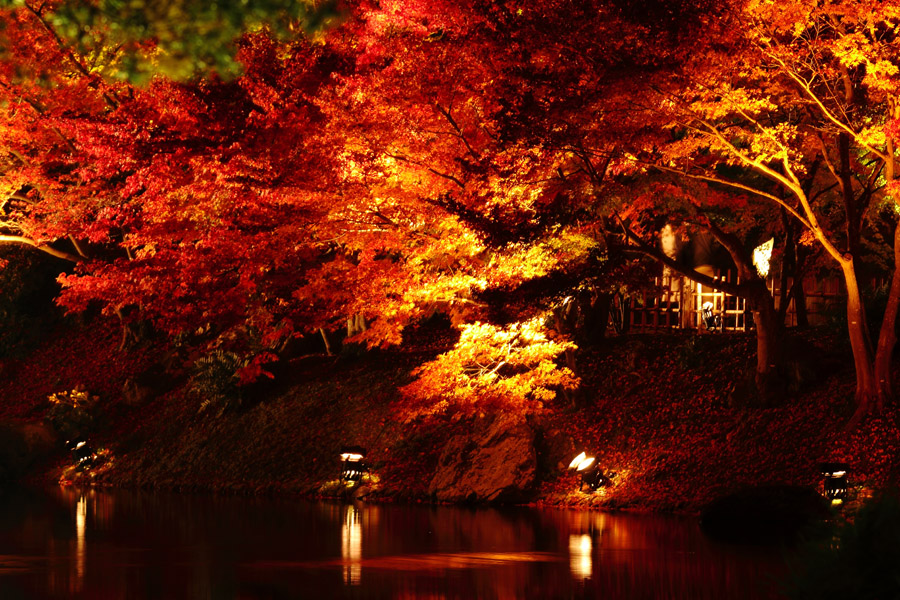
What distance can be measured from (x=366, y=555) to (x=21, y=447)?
16376mm

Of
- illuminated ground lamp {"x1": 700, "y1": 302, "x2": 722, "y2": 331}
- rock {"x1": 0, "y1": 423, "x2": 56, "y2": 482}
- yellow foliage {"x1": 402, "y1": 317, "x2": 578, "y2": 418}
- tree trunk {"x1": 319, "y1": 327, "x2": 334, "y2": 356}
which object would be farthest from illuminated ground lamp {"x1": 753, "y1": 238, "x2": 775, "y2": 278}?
rock {"x1": 0, "y1": 423, "x2": 56, "y2": 482}

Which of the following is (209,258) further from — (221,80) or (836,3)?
(836,3)

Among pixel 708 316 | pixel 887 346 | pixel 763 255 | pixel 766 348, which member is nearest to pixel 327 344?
pixel 708 316

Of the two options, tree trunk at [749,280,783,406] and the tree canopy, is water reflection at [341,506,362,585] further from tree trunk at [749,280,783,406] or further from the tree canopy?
tree trunk at [749,280,783,406]

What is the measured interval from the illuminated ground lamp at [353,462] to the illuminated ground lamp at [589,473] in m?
4.25

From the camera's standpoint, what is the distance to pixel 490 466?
761 inches

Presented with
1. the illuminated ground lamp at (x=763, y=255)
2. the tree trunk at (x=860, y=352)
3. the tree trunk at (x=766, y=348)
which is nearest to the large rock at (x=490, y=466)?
the tree trunk at (x=766, y=348)

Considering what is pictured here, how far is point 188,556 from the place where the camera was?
12.2 metres

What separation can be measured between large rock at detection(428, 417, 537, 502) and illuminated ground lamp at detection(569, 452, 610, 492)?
0.96 metres

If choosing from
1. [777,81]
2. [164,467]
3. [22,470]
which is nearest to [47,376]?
[22,470]

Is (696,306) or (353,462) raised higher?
(696,306)

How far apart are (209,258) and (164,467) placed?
22.5ft

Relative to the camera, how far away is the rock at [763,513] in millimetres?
13680

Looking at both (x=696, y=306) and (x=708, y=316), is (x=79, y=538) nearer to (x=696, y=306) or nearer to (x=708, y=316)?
(x=708, y=316)
